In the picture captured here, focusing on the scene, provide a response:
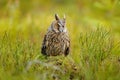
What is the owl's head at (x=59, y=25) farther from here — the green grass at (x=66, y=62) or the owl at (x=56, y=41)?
the green grass at (x=66, y=62)

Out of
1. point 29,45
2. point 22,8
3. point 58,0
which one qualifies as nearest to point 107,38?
point 29,45

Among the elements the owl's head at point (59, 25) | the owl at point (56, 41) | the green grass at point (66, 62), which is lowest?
the green grass at point (66, 62)

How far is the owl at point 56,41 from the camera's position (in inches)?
288

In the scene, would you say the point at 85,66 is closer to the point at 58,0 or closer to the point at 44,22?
the point at 44,22

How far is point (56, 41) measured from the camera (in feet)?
24.4

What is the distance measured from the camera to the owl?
288 inches

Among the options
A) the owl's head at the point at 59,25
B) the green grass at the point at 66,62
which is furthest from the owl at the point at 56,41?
the green grass at the point at 66,62

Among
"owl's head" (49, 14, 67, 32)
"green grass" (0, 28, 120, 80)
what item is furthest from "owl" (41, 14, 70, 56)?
"green grass" (0, 28, 120, 80)

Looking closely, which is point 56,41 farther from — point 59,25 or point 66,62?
point 66,62

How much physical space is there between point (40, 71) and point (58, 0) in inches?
651

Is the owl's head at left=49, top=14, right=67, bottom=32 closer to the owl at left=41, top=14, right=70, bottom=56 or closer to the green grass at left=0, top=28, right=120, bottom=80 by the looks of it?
the owl at left=41, top=14, right=70, bottom=56

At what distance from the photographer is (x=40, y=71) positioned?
631 cm

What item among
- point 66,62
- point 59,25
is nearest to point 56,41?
point 59,25

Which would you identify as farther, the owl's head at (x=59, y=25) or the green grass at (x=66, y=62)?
the owl's head at (x=59, y=25)
